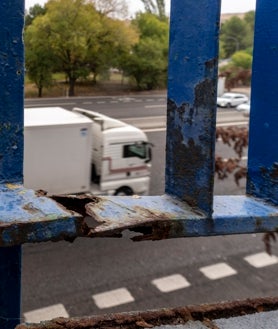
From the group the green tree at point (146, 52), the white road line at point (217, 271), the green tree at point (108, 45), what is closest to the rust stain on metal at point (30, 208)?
the white road line at point (217, 271)

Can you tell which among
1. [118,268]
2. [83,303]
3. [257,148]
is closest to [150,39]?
[118,268]

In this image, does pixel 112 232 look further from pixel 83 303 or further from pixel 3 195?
pixel 83 303

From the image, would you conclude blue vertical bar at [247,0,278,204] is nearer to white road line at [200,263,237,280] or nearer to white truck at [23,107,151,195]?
white road line at [200,263,237,280]

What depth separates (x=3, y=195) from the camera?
35.4 inches

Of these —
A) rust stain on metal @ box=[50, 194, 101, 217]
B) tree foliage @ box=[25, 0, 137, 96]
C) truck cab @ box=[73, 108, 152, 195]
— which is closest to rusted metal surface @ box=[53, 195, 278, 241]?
rust stain on metal @ box=[50, 194, 101, 217]

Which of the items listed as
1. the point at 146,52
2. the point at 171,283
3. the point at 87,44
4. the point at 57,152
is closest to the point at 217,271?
the point at 171,283

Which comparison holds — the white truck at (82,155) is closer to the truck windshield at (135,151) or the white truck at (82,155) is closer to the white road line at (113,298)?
the truck windshield at (135,151)

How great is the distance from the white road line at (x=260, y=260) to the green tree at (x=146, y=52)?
7.04 m

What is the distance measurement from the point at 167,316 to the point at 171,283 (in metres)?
5.49

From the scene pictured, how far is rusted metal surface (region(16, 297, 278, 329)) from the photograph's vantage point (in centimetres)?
95

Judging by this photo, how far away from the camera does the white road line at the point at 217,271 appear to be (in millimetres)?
6645

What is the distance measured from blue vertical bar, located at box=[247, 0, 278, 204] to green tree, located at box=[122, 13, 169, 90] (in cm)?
1228

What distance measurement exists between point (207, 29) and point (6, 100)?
0.40 m

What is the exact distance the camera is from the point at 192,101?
1.00 m
